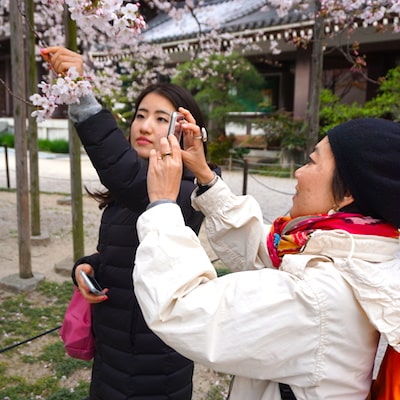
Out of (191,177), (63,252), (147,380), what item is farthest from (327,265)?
(63,252)

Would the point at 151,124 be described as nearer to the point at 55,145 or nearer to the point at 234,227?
the point at 234,227

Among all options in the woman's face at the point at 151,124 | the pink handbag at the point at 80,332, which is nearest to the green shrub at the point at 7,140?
the pink handbag at the point at 80,332

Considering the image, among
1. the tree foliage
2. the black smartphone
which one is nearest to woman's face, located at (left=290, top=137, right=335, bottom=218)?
the black smartphone

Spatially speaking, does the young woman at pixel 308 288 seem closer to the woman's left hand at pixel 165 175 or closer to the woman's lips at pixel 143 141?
the woman's left hand at pixel 165 175

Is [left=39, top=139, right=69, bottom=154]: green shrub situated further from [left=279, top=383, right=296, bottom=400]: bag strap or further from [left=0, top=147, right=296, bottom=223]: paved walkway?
[left=279, top=383, right=296, bottom=400]: bag strap

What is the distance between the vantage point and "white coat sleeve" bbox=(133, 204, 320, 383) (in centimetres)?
91

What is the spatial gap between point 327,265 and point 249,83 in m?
11.7

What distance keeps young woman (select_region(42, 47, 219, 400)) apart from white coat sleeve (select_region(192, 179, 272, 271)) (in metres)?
0.16

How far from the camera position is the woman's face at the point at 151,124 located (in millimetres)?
1592

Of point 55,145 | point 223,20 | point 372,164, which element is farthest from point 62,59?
point 55,145

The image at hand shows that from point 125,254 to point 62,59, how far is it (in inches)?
27.1

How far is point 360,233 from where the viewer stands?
40.6 inches

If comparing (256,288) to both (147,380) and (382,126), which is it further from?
(147,380)

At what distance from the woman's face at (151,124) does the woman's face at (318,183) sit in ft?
2.00
